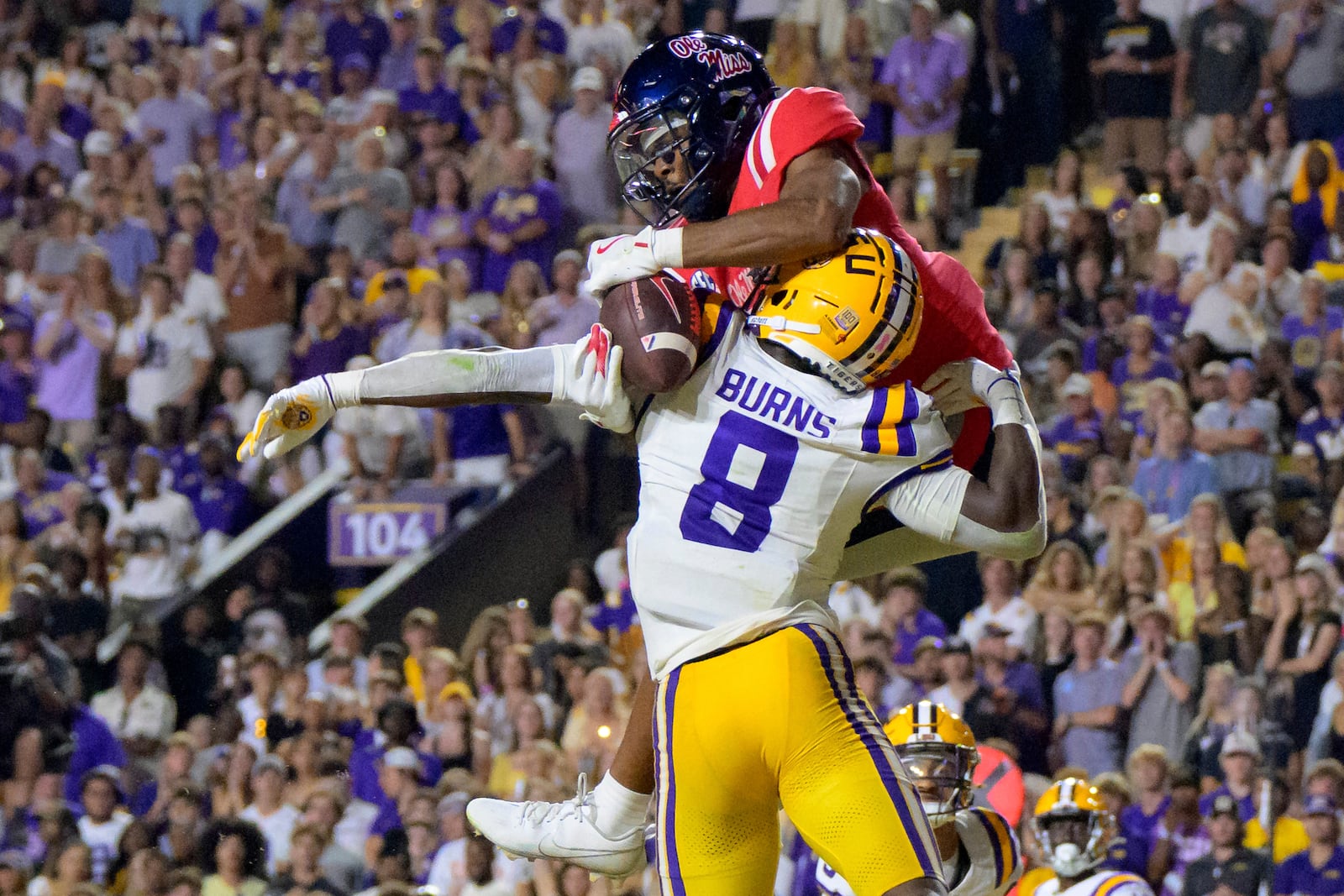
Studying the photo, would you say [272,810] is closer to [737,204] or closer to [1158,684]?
[1158,684]

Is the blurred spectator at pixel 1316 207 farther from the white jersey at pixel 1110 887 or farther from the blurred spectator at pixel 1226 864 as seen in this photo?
the white jersey at pixel 1110 887

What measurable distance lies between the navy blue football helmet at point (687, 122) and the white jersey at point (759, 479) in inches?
13.7

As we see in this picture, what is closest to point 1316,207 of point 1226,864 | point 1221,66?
point 1221,66

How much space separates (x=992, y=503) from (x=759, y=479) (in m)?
0.47

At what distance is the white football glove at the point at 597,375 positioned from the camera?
3.99 metres


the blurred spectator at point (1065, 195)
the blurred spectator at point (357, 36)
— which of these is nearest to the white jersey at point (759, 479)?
the blurred spectator at point (1065, 195)

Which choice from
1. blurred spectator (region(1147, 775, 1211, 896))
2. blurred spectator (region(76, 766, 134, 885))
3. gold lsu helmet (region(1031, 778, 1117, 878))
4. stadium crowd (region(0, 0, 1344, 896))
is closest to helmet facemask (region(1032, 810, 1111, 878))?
gold lsu helmet (region(1031, 778, 1117, 878))

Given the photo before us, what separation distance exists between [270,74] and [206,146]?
812 mm

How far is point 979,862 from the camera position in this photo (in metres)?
5.18

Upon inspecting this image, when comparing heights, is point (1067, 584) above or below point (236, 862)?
above

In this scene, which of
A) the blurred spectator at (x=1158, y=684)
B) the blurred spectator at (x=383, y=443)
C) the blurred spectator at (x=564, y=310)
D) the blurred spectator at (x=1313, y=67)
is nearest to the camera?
the blurred spectator at (x=1158, y=684)

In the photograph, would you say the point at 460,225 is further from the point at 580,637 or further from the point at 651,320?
the point at 651,320

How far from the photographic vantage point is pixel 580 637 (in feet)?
31.4

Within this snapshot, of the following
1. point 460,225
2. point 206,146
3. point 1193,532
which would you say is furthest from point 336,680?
point 206,146
